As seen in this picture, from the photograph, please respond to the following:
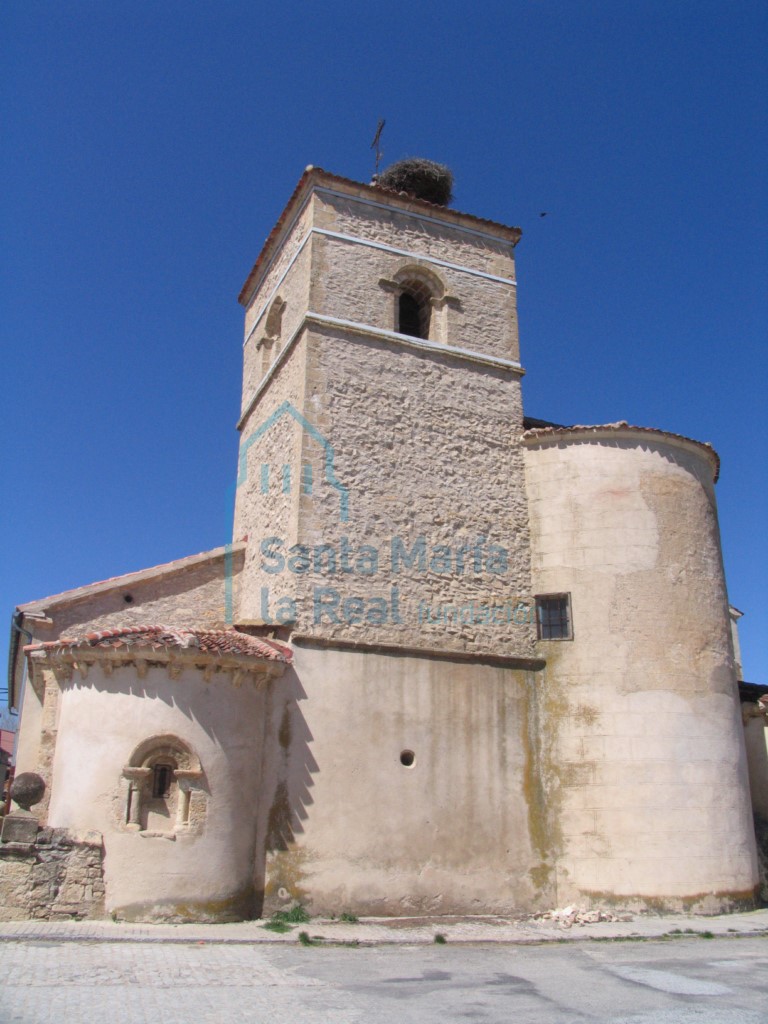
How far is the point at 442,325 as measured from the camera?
1585 cm

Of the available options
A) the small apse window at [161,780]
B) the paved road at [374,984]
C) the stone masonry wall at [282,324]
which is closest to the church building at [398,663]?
the small apse window at [161,780]

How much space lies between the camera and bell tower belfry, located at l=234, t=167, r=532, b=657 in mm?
13078

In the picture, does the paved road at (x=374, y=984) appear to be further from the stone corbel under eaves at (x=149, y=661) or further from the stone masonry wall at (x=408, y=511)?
the stone masonry wall at (x=408, y=511)

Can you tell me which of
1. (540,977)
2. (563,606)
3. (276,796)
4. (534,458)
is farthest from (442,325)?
(540,977)

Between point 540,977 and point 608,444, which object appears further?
point 608,444

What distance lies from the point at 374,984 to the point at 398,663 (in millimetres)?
5328

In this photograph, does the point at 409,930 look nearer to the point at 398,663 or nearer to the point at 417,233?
the point at 398,663

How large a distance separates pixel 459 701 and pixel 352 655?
6.30 feet

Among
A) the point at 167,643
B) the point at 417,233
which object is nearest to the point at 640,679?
the point at 167,643

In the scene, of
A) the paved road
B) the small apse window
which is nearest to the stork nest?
the small apse window

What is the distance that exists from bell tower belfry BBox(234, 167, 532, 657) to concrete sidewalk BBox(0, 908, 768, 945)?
3915 millimetres

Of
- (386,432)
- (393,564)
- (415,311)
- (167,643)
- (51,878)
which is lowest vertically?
(51,878)

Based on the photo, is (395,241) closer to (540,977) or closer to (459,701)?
(459,701)

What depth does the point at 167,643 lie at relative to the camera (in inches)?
426
